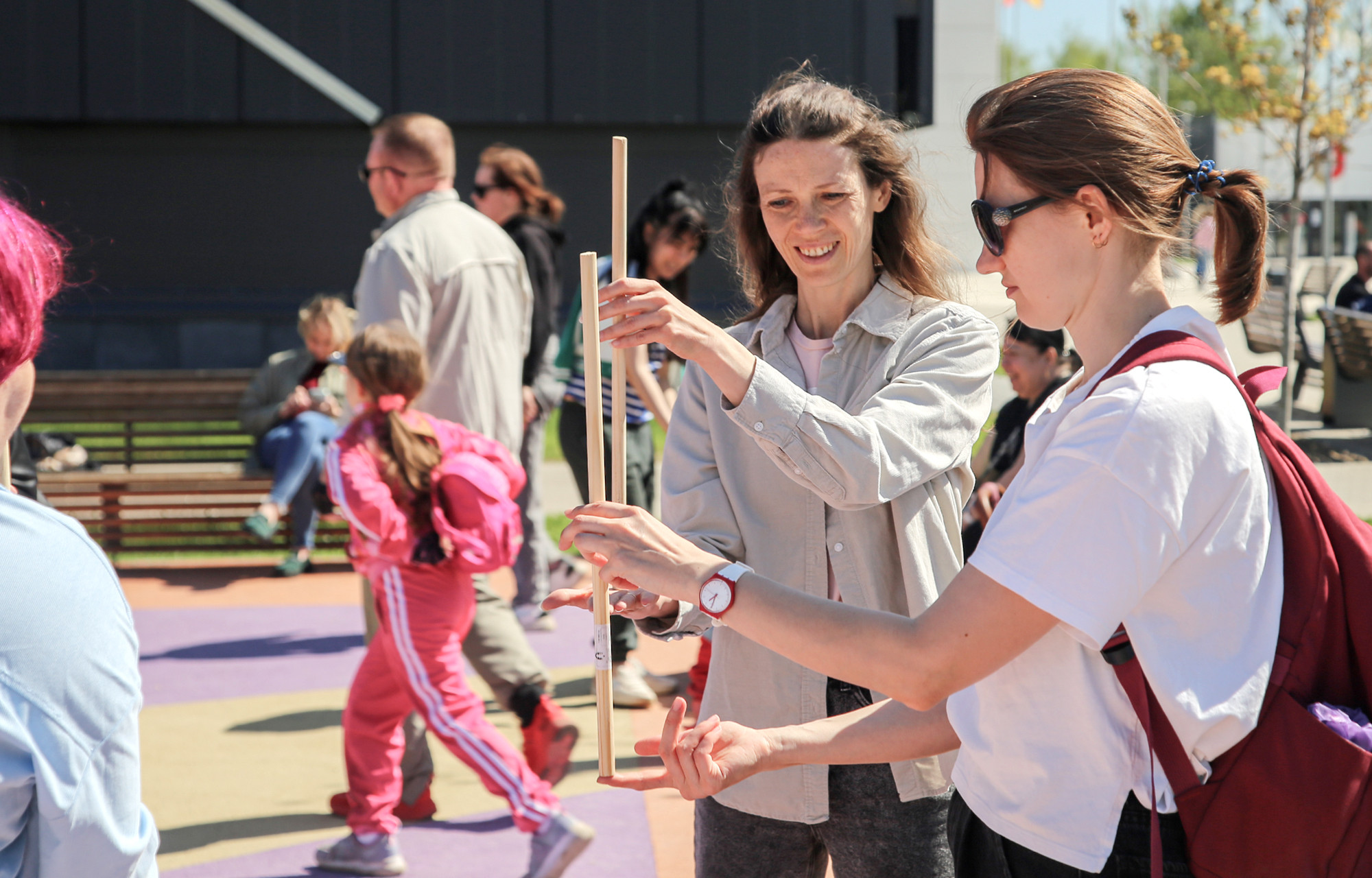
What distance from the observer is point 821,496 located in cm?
→ 212

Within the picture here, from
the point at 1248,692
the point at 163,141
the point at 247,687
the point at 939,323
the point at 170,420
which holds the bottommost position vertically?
the point at 247,687

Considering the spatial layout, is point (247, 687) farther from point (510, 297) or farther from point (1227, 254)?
point (1227, 254)

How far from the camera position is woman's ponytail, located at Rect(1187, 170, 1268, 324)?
5.53 feet

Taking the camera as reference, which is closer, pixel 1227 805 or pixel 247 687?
pixel 1227 805

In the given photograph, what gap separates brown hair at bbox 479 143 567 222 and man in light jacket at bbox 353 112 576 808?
1490mm

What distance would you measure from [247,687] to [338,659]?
0.51 meters

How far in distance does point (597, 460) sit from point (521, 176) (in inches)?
204

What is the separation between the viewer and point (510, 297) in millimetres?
5180

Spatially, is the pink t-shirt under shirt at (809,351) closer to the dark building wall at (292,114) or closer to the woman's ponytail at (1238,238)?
the woman's ponytail at (1238,238)

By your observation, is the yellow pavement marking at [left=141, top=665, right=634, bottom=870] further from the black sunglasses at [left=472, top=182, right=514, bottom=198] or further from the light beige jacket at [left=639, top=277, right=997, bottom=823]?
the black sunglasses at [left=472, top=182, right=514, bottom=198]

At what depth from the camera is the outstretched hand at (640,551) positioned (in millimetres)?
1643

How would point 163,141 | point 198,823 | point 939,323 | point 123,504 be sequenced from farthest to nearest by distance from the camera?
point 163,141 → point 123,504 → point 198,823 → point 939,323

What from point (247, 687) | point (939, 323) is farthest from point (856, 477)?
point (247, 687)

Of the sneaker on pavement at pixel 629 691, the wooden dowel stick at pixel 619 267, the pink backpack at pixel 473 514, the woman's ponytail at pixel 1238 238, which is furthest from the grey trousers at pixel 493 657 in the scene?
the woman's ponytail at pixel 1238 238
